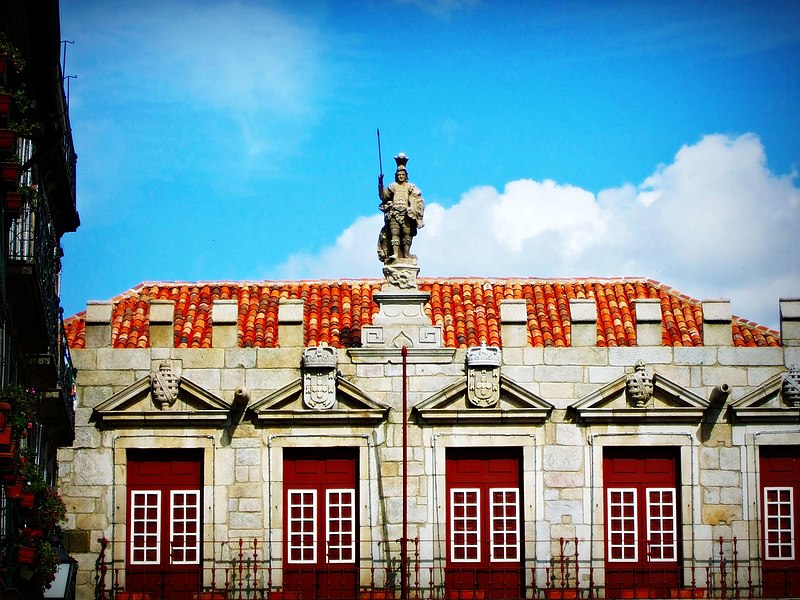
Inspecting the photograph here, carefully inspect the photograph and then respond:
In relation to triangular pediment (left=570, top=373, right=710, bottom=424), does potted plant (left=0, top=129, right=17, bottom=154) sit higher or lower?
higher

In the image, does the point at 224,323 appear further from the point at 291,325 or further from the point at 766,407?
the point at 766,407

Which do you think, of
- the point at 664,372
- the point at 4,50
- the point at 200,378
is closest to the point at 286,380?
the point at 200,378

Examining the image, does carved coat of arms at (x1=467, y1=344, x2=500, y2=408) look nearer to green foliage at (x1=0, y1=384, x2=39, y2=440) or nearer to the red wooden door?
the red wooden door

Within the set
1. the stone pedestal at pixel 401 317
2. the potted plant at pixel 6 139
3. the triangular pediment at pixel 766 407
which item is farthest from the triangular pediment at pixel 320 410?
the potted plant at pixel 6 139

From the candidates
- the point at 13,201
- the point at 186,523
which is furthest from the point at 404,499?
the point at 13,201

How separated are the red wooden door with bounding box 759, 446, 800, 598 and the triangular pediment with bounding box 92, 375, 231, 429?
8.69 metres

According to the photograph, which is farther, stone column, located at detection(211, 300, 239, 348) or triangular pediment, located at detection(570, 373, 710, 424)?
stone column, located at detection(211, 300, 239, 348)

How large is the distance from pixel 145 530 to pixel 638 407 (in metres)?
8.07

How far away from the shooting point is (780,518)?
102ft

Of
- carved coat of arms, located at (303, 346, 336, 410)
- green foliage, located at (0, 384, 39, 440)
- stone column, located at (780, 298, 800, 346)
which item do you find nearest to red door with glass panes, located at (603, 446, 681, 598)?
stone column, located at (780, 298, 800, 346)

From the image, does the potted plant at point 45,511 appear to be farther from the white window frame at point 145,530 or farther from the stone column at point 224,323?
the stone column at point 224,323

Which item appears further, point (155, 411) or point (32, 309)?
point (155, 411)

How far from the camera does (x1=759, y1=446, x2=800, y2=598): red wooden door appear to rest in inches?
1209

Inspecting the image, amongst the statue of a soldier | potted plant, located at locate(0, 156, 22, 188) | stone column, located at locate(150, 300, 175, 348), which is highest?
the statue of a soldier
